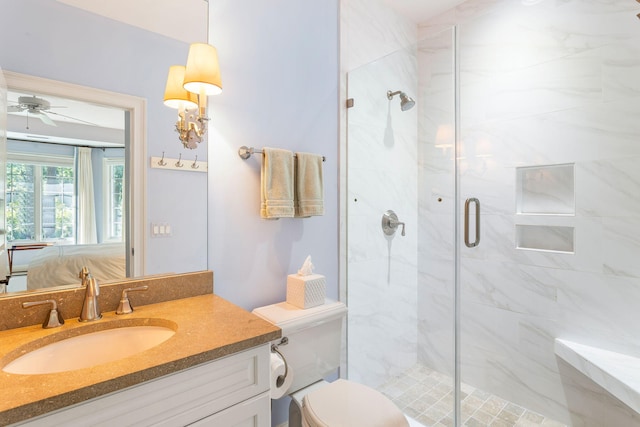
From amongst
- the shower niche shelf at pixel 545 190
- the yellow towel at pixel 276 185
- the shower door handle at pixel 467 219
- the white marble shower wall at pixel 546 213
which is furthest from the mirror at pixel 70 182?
the shower niche shelf at pixel 545 190

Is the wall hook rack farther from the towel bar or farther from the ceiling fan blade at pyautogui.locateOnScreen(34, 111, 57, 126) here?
the ceiling fan blade at pyautogui.locateOnScreen(34, 111, 57, 126)

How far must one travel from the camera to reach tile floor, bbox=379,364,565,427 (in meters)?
1.83

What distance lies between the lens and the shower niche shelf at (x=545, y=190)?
182 cm

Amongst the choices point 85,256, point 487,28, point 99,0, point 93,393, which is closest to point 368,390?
point 93,393

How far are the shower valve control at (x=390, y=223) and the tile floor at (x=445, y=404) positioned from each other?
3.11 feet

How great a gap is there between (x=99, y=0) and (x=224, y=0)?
1.71 feet

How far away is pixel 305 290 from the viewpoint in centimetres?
158

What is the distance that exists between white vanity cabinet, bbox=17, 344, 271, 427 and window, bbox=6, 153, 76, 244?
677mm

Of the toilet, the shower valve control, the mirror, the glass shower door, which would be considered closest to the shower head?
the glass shower door

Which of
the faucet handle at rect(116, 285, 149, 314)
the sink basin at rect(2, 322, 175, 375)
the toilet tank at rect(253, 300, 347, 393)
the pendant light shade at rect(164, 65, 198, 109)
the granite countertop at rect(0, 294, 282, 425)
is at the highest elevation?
the pendant light shade at rect(164, 65, 198, 109)

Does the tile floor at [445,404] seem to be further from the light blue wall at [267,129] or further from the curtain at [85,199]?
the curtain at [85,199]

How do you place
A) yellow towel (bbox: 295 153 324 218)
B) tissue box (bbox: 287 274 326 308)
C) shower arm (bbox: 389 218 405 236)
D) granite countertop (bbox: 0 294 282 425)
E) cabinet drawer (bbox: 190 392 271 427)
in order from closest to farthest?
granite countertop (bbox: 0 294 282 425)
cabinet drawer (bbox: 190 392 271 427)
tissue box (bbox: 287 274 326 308)
yellow towel (bbox: 295 153 324 218)
shower arm (bbox: 389 218 405 236)

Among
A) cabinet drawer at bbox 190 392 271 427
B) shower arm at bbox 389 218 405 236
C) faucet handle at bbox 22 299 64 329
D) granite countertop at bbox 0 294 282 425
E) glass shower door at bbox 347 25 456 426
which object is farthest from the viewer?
shower arm at bbox 389 218 405 236

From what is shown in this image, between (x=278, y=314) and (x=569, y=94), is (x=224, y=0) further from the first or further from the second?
(x=569, y=94)
